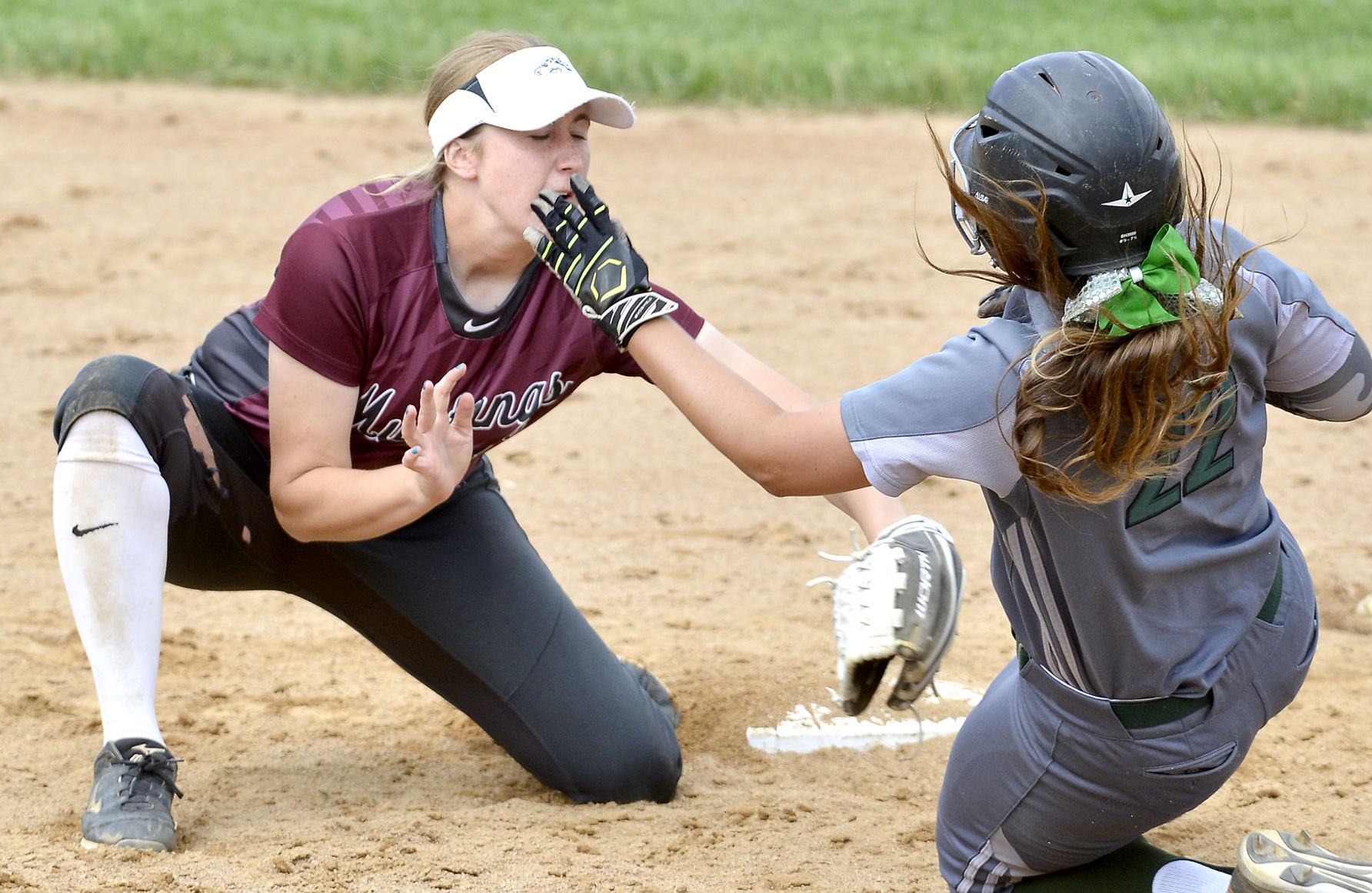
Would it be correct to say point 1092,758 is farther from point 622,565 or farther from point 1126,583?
point 622,565

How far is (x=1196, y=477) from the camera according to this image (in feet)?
6.34

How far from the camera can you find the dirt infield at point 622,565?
8.39 ft

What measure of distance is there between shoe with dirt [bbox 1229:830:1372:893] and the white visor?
5.24ft

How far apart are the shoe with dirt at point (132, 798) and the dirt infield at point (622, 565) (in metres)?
0.06

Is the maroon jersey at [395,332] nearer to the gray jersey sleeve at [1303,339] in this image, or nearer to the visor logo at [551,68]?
the visor logo at [551,68]

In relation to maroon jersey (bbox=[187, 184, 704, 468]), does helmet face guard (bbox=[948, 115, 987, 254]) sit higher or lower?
higher

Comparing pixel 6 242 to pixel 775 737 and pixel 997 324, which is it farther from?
pixel 997 324

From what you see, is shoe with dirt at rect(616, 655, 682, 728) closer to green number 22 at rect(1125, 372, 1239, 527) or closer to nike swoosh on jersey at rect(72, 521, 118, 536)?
nike swoosh on jersey at rect(72, 521, 118, 536)

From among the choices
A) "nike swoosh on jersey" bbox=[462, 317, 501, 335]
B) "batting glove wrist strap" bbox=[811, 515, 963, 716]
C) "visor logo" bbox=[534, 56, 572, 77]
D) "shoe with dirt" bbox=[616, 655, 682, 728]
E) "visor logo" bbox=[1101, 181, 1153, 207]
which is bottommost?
"shoe with dirt" bbox=[616, 655, 682, 728]

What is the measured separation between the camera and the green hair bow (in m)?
1.76

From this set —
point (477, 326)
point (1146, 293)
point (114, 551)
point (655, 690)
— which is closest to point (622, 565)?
point (655, 690)

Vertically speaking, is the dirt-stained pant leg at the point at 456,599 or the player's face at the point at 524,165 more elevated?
the player's face at the point at 524,165

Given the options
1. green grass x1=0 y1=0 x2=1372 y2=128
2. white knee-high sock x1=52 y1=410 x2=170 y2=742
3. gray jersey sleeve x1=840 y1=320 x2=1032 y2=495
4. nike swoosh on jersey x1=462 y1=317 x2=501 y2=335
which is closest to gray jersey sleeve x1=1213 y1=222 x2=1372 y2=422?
gray jersey sleeve x1=840 y1=320 x2=1032 y2=495

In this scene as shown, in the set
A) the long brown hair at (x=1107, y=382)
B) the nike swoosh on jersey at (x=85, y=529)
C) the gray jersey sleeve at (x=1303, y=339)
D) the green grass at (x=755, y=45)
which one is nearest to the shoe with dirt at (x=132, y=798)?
the nike swoosh on jersey at (x=85, y=529)
